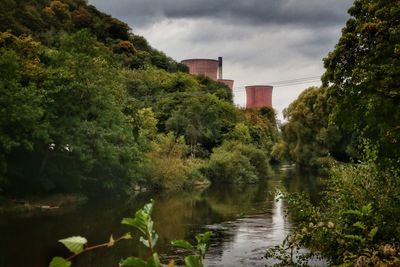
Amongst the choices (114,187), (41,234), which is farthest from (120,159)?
(41,234)

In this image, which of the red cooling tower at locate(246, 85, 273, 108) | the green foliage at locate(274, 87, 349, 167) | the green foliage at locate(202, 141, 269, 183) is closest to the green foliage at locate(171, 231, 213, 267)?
the green foliage at locate(202, 141, 269, 183)

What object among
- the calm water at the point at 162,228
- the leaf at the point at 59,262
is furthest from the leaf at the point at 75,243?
the calm water at the point at 162,228

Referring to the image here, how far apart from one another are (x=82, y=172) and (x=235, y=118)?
46.6 meters

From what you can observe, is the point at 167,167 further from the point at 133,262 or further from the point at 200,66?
the point at 200,66

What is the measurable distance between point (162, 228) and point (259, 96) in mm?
123793

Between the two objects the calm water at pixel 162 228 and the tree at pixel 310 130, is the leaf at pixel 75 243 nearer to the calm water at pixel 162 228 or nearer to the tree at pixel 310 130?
the calm water at pixel 162 228

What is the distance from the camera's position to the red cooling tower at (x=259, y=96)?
145875mm

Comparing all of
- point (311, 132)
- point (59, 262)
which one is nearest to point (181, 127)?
point (311, 132)

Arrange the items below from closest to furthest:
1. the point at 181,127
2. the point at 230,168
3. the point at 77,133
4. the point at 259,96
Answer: the point at 77,133, the point at 230,168, the point at 181,127, the point at 259,96

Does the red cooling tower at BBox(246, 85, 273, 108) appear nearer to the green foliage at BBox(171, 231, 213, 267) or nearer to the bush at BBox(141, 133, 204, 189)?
the bush at BBox(141, 133, 204, 189)

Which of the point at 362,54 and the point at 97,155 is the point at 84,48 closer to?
the point at 97,155

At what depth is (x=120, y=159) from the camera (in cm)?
3859

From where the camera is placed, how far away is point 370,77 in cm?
1684

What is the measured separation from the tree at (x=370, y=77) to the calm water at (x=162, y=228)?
12.3ft
